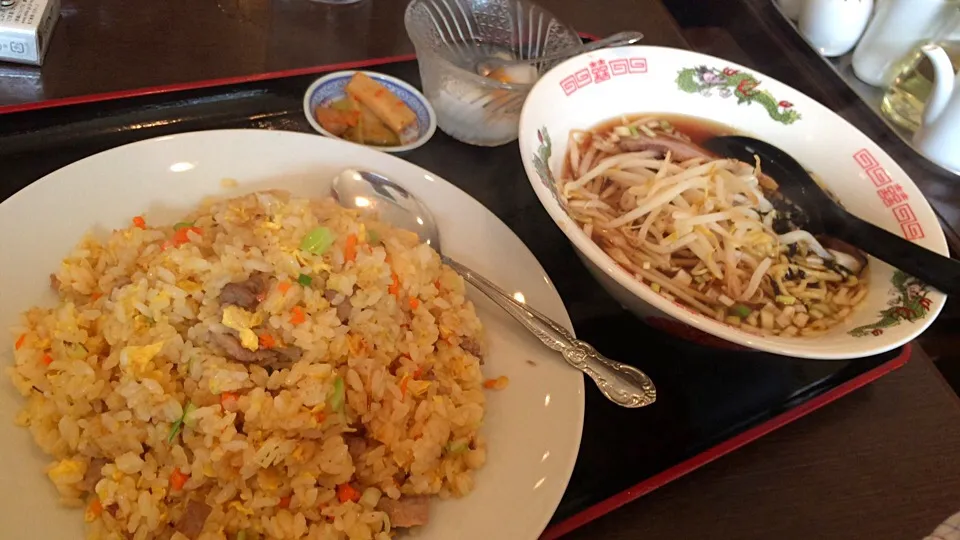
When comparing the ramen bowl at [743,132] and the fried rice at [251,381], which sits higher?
the ramen bowl at [743,132]

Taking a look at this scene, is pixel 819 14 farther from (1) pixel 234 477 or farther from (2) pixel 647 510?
(1) pixel 234 477

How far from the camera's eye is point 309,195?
4.36ft

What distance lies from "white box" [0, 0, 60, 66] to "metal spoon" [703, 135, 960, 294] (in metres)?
1.48

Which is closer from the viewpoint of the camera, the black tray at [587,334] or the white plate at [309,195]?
the white plate at [309,195]

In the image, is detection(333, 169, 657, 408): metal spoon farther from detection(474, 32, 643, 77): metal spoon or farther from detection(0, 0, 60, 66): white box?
detection(0, 0, 60, 66): white box

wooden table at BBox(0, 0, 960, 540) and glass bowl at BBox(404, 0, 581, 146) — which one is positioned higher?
glass bowl at BBox(404, 0, 581, 146)

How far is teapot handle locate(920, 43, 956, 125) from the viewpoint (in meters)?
1.85

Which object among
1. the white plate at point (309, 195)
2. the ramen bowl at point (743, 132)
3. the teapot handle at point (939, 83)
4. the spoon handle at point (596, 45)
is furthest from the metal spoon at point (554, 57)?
the teapot handle at point (939, 83)

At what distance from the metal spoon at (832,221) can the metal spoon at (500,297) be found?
0.51 meters

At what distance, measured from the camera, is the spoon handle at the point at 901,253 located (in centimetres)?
112

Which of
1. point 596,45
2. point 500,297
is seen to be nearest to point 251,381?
point 500,297

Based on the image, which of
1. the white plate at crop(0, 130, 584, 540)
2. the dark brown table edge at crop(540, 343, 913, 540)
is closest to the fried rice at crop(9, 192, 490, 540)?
the white plate at crop(0, 130, 584, 540)

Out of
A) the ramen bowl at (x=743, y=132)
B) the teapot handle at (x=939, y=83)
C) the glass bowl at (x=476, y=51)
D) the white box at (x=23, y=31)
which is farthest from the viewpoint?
the teapot handle at (x=939, y=83)

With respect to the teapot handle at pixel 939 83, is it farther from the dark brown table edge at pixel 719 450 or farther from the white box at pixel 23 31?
the white box at pixel 23 31
